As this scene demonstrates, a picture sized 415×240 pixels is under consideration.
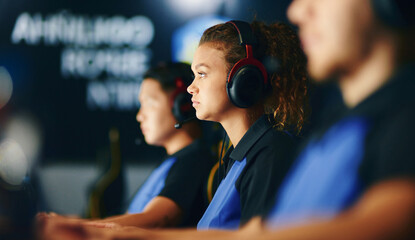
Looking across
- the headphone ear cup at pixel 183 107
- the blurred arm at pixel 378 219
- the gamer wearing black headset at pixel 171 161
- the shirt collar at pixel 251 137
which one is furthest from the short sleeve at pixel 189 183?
the blurred arm at pixel 378 219

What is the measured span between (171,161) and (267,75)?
68cm

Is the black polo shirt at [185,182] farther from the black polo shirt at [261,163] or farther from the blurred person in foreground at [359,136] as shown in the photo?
the blurred person in foreground at [359,136]

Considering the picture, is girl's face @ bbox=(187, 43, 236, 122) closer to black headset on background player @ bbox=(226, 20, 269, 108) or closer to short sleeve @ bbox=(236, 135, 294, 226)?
black headset on background player @ bbox=(226, 20, 269, 108)

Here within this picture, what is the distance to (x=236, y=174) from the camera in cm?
99

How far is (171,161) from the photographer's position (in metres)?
1.60

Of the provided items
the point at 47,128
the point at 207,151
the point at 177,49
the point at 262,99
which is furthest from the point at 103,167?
the point at 262,99

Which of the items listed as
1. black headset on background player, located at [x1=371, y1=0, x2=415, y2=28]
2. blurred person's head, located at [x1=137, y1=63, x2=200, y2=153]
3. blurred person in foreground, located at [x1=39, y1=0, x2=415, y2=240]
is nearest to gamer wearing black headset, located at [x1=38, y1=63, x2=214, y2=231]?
blurred person's head, located at [x1=137, y1=63, x2=200, y2=153]

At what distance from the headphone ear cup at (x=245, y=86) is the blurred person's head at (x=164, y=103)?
2.14 ft

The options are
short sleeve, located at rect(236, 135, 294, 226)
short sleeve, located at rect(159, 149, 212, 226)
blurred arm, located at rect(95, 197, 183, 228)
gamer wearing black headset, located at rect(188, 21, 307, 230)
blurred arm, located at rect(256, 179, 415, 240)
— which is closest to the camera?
blurred arm, located at rect(256, 179, 415, 240)

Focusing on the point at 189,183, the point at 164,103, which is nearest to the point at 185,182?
the point at 189,183

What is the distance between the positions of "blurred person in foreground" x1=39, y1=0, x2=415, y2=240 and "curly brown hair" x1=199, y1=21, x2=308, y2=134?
45 cm

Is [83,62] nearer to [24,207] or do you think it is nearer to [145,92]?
[145,92]

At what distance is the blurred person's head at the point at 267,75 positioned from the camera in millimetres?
1054

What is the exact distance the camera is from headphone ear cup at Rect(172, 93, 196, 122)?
1580 mm
